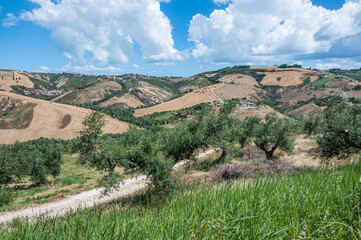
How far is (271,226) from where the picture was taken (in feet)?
6.57

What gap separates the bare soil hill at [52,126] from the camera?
331 feet

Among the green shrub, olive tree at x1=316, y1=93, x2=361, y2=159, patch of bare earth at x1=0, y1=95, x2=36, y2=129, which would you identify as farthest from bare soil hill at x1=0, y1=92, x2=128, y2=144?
olive tree at x1=316, y1=93, x2=361, y2=159

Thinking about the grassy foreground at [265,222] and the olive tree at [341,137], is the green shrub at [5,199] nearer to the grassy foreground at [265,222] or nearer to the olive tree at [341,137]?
the grassy foreground at [265,222]

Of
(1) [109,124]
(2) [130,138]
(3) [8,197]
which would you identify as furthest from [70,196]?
(1) [109,124]

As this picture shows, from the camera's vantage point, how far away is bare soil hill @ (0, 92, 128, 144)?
100812mm

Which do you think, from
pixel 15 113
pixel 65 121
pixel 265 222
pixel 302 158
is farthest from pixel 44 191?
pixel 15 113

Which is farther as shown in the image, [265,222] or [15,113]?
[15,113]

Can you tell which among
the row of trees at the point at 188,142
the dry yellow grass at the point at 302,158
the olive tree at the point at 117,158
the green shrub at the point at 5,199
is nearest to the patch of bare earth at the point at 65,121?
the row of trees at the point at 188,142

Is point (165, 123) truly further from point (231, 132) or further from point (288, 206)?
point (288, 206)

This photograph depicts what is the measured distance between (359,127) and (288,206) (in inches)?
783

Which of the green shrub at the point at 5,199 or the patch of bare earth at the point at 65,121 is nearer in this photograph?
the green shrub at the point at 5,199

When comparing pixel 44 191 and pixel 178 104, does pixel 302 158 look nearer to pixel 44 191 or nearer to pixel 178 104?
pixel 44 191

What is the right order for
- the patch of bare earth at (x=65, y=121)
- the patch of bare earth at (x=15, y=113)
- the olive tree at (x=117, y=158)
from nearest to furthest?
the olive tree at (x=117, y=158), the patch of bare earth at (x=65, y=121), the patch of bare earth at (x=15, y=113)

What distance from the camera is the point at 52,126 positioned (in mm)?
109938
